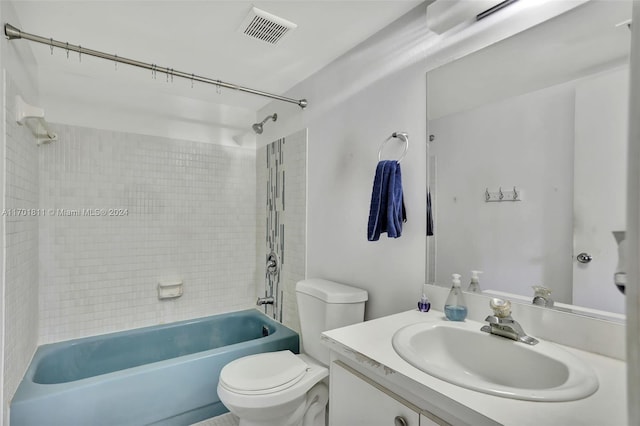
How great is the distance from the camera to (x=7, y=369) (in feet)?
4.82

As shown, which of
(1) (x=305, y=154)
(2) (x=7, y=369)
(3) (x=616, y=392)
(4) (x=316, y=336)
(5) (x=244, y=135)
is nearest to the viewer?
(3) (x=616, y=392)

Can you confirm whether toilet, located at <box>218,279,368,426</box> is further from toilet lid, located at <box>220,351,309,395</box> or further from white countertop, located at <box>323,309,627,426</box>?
white countertop, located at <box>323,309,627,426</box>

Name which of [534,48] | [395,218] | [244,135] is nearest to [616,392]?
[395,218]

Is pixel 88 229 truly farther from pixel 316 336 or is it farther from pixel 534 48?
pixel 534 48

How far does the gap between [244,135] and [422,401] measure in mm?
2706

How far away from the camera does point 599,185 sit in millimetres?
985

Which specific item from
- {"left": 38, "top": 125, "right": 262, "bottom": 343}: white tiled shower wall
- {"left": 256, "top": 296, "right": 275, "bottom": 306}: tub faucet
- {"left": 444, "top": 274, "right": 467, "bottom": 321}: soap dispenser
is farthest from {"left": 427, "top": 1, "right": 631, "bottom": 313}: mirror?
{"left": 38, "top": 125, "right": 262, "bottom": 343}: white tiled shower wall

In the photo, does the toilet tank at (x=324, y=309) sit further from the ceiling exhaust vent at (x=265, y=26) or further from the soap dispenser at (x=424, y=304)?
the ceiling exhaust vent at (x=265, y=26)

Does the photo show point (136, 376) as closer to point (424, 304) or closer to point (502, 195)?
point (424, 304)

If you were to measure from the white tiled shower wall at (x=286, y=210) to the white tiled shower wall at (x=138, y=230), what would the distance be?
0.21m

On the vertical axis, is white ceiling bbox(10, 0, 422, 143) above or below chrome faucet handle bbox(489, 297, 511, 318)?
above

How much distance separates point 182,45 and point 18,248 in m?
1.42

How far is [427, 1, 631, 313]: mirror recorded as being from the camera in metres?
0.97

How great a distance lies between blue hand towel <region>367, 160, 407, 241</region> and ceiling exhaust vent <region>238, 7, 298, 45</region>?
92cm
